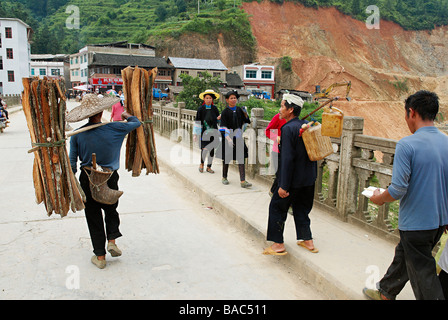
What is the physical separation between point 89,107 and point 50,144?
0.57 meters

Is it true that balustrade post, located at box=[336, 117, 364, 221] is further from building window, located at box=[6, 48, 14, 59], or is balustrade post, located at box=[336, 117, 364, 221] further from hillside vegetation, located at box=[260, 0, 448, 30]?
hillside vegetation, located at box=[260, 0, 448, 30]

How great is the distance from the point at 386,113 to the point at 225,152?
166ft

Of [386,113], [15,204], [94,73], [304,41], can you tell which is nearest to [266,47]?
[304,41]

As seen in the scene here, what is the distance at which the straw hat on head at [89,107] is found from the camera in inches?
150

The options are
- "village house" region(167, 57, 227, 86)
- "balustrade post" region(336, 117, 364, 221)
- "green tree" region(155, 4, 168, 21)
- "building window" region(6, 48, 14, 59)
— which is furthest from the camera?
"green tree" region(155, 4, 168, 21)

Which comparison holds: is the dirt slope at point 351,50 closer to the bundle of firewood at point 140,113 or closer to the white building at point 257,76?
the white building at point 257,76

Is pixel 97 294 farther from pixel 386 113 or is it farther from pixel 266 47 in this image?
pixel 266 47

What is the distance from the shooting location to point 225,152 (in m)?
7.10

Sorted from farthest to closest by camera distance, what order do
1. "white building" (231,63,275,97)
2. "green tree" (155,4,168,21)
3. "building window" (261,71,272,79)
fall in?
"green tree" (155,4,168,21) → "building window" (261,71,272,79) → "white building" (231,63,275,97)

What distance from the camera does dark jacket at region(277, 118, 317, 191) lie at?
3.92m

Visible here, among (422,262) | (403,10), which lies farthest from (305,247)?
(403,10)

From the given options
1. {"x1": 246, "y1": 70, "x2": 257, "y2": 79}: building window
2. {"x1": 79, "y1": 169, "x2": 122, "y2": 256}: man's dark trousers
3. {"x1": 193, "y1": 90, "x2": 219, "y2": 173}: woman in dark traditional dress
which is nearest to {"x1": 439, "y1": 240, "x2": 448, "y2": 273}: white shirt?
{"x1": 79, "y1": 169, "x2": 122, "y2": 256}: man's dark trousers

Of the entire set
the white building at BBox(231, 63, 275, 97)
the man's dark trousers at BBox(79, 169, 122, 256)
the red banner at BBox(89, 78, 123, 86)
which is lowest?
the man's dark trousers at BBox(79, 169, 122, 256)

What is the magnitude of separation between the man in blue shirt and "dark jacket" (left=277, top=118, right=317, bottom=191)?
4.40 feet
